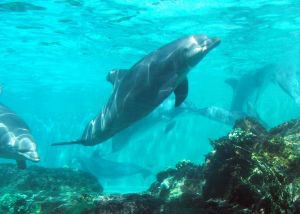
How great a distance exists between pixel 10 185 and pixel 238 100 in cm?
2216

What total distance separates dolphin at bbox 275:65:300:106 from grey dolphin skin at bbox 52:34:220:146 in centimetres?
2425

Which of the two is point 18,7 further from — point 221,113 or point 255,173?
point 255,173

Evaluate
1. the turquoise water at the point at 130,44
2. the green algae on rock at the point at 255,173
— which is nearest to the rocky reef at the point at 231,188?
the green algae on rock at the point at 255,173

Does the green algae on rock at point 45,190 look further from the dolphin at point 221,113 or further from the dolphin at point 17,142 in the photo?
the dolphin at point 221,113

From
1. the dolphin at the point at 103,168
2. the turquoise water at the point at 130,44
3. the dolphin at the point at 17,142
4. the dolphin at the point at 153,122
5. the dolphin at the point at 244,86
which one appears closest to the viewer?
the dolphin at the point at 17,142

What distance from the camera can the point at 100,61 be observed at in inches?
1480

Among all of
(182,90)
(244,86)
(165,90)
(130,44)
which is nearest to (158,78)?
(165,90)

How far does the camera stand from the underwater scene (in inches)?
215

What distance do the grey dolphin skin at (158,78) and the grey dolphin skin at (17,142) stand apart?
11.3ft

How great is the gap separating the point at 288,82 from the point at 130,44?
15.4 metres

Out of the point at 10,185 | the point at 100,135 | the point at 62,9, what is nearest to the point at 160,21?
the point at 62,9

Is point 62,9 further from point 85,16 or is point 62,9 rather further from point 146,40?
point 146,40

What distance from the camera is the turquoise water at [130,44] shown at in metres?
20.9

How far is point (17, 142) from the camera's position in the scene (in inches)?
434
